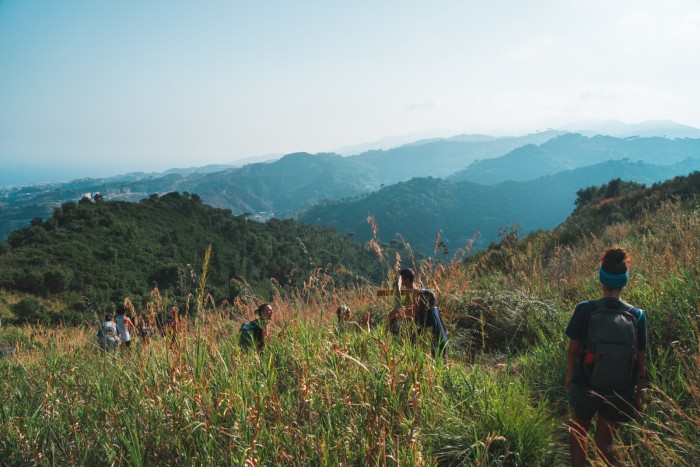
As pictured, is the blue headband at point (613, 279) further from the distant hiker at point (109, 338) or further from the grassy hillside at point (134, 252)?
the grassy hillside at point (134, 252)

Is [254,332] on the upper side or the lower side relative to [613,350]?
lower

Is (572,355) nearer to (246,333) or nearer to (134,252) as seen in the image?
(246,333)

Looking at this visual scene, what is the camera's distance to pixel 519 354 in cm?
422

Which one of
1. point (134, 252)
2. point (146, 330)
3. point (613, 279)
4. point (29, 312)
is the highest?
point (613, 279)

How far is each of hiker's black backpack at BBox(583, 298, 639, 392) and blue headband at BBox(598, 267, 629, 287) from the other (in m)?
0.18

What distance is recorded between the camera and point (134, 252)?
5241 centimetres

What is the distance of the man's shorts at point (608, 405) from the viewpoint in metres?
2.39

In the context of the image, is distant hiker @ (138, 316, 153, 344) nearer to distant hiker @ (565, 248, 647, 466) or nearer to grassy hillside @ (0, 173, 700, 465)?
grassy hillside @ (0, 173, 700, 465)

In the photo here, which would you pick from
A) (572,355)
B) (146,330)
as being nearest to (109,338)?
(146,330)

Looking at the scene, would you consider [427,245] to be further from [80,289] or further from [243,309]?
[243,309]

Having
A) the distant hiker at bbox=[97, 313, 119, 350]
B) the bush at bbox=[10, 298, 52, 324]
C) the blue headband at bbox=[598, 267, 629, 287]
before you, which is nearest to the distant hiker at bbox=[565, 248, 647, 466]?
the blue headband at bbox=[598, 267, 629, 287]

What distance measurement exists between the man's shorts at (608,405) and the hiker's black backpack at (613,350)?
2.1 inches

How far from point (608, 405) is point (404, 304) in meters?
1.76

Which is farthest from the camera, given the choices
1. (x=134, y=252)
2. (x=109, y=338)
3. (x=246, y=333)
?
(x=134, y=252)
